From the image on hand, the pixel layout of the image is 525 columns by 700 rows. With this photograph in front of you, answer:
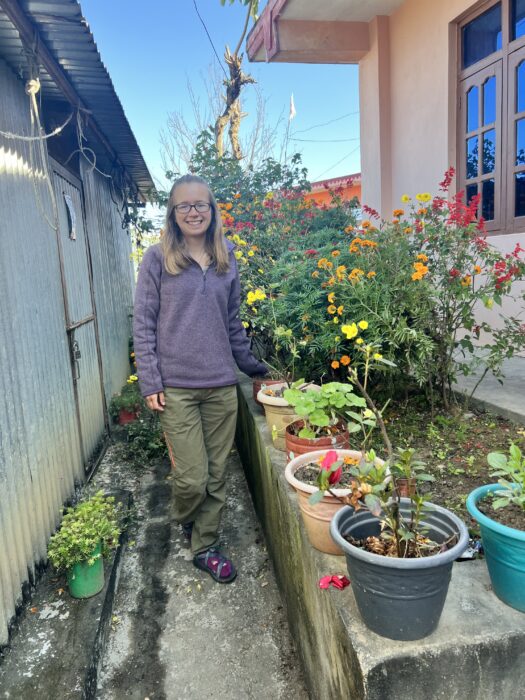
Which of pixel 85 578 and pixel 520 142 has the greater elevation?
pixel 520 142

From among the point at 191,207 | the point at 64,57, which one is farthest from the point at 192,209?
the point at 64,57

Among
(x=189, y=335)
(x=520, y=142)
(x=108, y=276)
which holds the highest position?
(x=520, y=142)

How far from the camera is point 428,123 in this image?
5227 millimetres

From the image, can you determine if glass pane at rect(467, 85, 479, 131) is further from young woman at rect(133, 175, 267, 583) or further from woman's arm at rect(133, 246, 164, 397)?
woman's arm at rect(133, 246, 164, 397)

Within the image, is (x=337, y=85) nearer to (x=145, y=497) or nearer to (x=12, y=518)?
(x=145, y=497)

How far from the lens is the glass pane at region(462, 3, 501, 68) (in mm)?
4324

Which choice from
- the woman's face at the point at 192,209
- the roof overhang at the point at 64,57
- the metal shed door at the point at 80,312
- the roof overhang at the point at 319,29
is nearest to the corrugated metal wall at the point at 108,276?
the metal shed door at the point at 80,312

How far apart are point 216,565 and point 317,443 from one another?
3.55ft

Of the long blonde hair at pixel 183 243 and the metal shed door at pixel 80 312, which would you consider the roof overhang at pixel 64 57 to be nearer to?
the metal shed door at pixel 80 312

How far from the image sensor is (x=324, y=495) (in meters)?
1.66

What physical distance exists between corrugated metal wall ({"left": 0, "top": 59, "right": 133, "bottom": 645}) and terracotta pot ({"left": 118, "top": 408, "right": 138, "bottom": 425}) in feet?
4.52

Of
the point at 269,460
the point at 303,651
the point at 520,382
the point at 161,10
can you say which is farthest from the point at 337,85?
the point at 303,651

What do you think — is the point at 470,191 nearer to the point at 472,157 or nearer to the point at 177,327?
the point at 472,157

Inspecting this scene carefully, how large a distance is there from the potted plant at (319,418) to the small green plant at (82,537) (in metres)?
1.04
